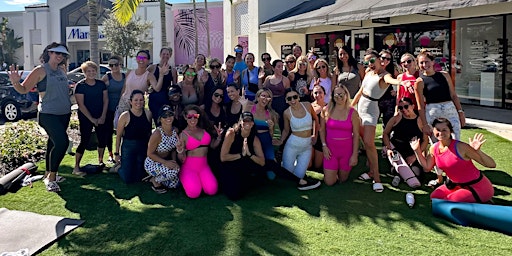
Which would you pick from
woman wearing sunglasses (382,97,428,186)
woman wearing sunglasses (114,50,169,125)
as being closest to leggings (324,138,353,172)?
woman wearing sunglasses (382,97,428,186)

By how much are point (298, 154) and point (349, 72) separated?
6.34ft

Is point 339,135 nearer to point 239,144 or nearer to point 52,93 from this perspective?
point 239,144

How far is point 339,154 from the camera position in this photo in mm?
5367

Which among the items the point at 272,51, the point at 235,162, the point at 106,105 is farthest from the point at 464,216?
the point at 272,51

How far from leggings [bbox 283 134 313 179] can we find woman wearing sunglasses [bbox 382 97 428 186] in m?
1.09

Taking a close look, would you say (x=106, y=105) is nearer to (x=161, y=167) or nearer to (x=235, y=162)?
(x=161, y=167)

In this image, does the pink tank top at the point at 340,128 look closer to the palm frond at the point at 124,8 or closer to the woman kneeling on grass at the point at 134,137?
the woman kneeling on grass at the point at 134,137

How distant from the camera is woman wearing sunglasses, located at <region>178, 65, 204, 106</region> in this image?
20.1 ft

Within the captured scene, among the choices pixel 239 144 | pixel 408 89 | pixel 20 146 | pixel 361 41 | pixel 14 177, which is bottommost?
pixel 14 177

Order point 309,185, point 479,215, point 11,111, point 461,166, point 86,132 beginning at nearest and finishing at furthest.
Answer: point 479,215 → point 461,166 → point 309,185 → point 86,132 → point 11,111

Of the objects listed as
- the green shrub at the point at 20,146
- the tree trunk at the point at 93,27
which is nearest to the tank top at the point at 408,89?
the green shrub at the point at 20,146

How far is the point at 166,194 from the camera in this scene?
205 inches

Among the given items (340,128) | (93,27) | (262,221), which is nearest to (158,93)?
(340,128)

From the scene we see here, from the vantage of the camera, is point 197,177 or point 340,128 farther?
point 340,128
